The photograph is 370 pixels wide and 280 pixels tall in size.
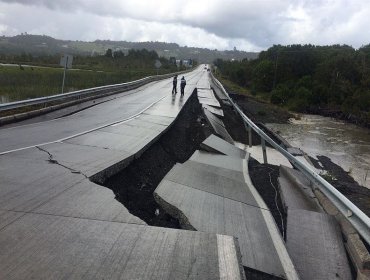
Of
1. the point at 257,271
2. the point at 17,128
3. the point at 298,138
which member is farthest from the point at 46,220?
the point at 298,138

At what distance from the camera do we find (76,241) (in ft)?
16.7

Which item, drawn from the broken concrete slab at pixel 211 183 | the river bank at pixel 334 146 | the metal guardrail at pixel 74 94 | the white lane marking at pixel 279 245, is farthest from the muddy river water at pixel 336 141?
the metal guardrail at pixel 74 94

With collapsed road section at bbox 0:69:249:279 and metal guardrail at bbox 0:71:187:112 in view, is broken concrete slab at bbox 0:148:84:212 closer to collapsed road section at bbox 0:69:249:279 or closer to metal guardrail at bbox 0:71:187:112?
collapsed road section at bbox 0:69:249:279

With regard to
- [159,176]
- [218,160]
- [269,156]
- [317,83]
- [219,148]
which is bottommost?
[269,156]

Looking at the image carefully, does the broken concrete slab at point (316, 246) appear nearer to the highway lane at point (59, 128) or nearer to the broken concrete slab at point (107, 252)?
the broken concrete slab at point (107, 252)

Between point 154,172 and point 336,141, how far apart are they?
76.5 feet

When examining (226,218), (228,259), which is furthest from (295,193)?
(228,259)

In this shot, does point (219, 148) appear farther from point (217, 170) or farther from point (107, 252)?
point (107, 252)

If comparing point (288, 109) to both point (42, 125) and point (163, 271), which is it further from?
point (163, 271)

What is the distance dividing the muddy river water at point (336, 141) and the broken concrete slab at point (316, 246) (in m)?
10.0

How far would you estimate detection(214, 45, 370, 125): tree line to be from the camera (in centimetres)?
4831

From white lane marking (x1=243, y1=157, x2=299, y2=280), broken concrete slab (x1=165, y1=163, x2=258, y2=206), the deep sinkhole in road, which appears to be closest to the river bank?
the deep sinkhole in road

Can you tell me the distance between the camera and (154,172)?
36.0 feet

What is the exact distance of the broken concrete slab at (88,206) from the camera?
19.7ft
